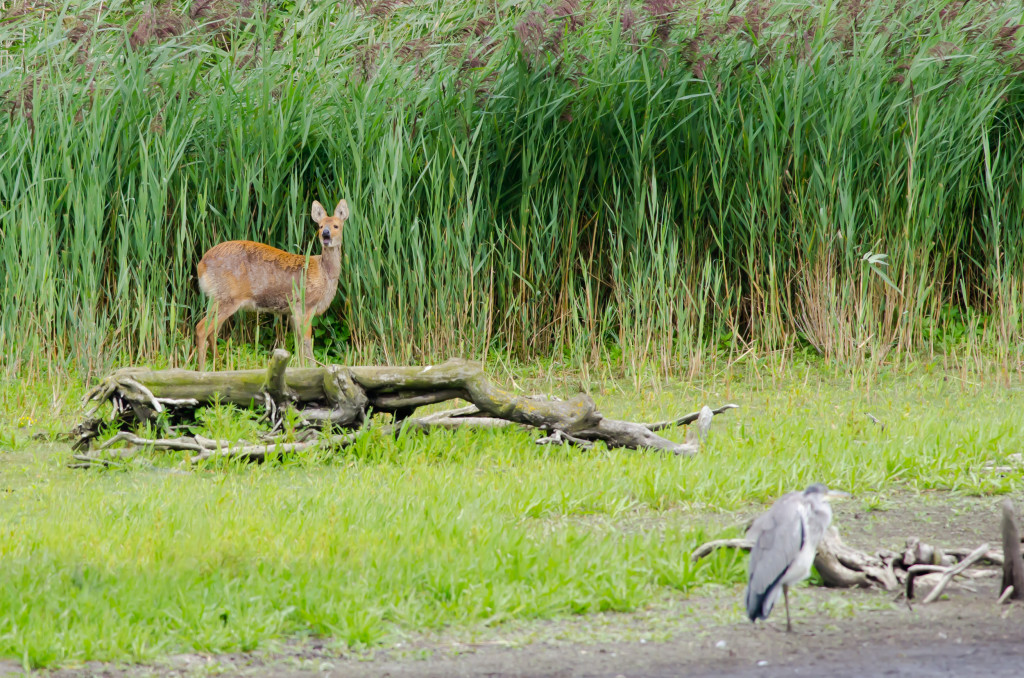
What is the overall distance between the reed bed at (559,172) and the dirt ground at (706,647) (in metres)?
4.34

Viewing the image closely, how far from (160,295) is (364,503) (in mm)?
3841

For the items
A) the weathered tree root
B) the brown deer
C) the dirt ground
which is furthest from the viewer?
the brown deer

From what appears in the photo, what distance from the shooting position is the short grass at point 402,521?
3721mm

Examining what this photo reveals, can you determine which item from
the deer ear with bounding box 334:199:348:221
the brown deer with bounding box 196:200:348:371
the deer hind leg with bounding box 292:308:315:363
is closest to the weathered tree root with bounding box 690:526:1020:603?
the deer hind leg with bounding box 292:308:315:363

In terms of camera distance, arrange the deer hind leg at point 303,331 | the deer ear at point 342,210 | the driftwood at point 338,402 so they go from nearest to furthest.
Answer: the driftwood at point 338,402 < the deer hind leg at point 303,331 < the deer ear at point 342,210

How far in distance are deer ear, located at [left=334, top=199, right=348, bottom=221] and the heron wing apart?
5318mm

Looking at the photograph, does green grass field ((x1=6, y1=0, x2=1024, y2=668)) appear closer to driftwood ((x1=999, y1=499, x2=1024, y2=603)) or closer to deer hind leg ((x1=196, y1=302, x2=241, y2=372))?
deer hind leg ((x1=196, y1=302, x2=241, y2=372))

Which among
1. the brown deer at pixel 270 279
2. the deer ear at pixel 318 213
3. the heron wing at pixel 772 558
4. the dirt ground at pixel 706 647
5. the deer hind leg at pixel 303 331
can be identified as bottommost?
the dirt ground at pixel 706 647

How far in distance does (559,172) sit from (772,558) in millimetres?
5753

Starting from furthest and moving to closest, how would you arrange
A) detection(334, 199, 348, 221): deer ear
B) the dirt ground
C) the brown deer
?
detection(334, 199, 348, 221): deer ear → the brown deer → the dirt ground

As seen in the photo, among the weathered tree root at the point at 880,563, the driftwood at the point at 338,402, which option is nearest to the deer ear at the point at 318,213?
the driftwood at the point at 338,402

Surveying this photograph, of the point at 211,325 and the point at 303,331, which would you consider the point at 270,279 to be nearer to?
the point at 303,331

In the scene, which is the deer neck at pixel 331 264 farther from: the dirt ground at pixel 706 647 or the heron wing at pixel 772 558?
the heron wing at pixel 772 558

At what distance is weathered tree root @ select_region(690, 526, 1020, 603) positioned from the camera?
4.06 m
